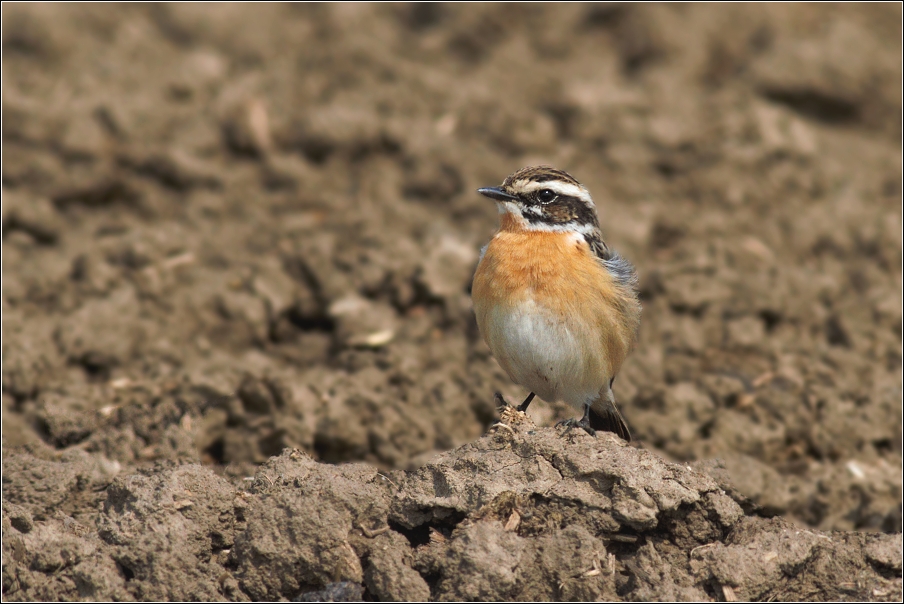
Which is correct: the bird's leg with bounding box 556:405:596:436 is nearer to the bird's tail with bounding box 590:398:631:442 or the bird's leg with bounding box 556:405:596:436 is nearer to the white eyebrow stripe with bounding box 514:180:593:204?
the bird's tail with bounding box 590:398:631:442

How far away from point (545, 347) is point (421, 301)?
294 centimetres

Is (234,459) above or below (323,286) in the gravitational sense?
below

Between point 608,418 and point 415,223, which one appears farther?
point 415,223

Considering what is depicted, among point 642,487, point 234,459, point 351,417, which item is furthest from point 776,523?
point 234,459

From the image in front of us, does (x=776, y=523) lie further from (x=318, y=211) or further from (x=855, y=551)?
(x=318, y=211)

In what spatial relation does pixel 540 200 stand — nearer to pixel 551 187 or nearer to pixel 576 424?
pixel 551 187

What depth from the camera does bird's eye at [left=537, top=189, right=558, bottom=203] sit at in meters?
7.75

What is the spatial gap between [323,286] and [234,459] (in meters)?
2.44

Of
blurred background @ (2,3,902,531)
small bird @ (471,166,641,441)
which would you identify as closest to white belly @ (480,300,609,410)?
small bird @ (471,166,641,441)

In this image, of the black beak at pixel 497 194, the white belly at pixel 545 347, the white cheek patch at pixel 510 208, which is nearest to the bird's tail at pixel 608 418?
the white belly at pixel 545 347

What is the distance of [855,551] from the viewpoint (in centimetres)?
562

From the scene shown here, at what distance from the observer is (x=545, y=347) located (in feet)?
24.2

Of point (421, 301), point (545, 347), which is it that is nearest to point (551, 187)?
point (545, 347)

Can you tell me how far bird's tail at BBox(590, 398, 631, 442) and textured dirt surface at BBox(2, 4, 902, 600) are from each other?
2.23 feet
